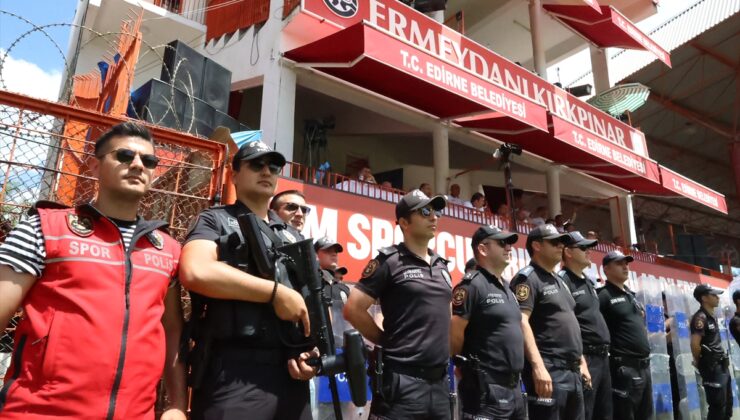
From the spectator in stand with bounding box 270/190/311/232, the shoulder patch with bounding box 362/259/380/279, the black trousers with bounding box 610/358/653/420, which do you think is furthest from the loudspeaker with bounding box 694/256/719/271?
the shoulder patch with bounding box 362/259/380/279

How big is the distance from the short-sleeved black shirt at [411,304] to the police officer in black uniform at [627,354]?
2.41m

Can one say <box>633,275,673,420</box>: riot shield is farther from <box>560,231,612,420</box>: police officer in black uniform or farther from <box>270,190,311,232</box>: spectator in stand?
<box>270,190,311,232</box>: spectator in stand

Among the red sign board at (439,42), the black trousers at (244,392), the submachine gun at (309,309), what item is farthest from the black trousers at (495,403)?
the red sign board at (439,42)

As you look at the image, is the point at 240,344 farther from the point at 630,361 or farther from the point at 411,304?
the point at 630,361

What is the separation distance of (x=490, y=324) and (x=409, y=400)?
0.86 m

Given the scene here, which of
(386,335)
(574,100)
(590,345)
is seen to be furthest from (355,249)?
(574,100)

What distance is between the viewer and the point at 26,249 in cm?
150

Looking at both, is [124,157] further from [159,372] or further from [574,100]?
[574,100]

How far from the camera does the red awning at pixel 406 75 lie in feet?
22.5

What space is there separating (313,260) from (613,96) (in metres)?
12.1

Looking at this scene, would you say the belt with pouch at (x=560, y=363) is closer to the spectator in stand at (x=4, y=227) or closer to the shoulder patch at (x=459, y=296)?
the shoulder patch at (x=459, y=296)

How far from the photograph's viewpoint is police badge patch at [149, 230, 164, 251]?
70.1 inches

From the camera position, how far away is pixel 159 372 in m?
1.65

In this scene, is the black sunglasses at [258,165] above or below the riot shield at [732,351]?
above
